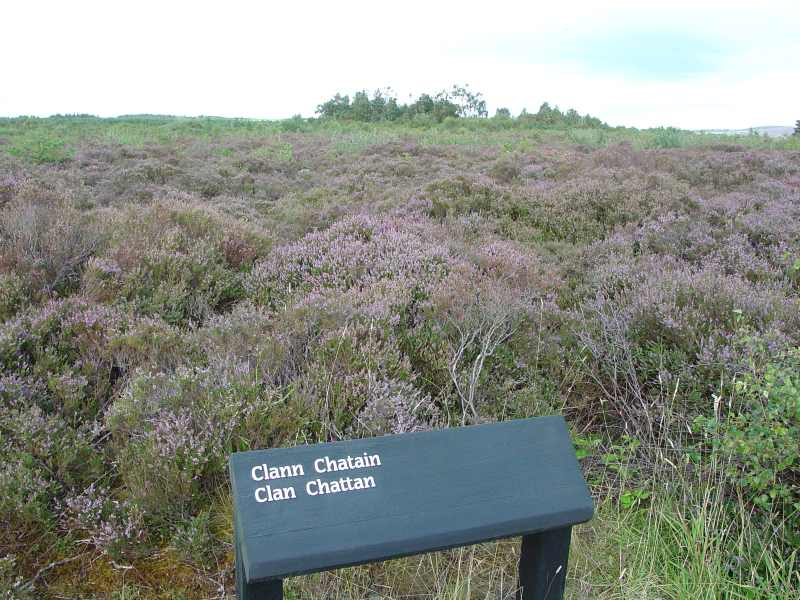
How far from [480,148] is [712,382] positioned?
605 inches

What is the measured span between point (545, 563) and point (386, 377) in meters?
1.53

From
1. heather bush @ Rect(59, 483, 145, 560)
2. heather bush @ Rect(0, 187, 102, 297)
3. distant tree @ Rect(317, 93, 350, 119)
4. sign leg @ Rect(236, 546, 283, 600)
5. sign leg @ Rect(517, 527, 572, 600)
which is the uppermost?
distant tree @ Rect(317, 93, 350, 119)

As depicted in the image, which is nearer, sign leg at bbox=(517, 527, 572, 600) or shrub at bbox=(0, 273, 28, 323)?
sign leg at bbox=(517, 527, 572, 600)

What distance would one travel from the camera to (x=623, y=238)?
25.1 feet

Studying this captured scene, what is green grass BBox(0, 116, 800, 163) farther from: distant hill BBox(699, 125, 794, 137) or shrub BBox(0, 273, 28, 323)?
shrub BBox(0, 273, 28, 323)

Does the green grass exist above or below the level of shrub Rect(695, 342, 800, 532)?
above

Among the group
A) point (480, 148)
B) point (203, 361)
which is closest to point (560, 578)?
point (203, 361)

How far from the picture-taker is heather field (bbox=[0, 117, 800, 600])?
2838mm

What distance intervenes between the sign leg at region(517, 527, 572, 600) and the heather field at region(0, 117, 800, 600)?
258 mm

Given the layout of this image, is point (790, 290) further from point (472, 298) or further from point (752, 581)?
point (752, 581)

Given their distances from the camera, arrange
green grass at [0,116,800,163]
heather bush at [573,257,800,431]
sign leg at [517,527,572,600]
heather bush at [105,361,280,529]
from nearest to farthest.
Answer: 1. sign leg at [517,527,572,600]
2. heather bush at [105,361,280,529]
3. heather bush at [573,257,800,431]
4. green grass at [0,116,800,163]

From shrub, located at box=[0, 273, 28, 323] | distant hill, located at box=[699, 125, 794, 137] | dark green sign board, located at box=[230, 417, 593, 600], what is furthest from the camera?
distant hill, located at box=[699, 125, 794, 137]

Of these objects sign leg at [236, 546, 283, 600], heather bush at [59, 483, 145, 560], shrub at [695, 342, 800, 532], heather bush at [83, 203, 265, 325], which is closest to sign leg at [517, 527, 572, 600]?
sign leg at [236, 546, 283, 600]

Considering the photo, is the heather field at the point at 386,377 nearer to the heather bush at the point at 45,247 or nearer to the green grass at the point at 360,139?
the heather bush at the point at 45,247
